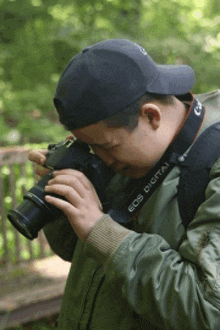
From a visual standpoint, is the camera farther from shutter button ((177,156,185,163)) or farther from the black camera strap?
shutter button ((177,156,185,163))

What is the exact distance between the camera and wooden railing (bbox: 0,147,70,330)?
12.3ft

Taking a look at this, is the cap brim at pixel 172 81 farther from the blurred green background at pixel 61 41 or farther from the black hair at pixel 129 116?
the blurred green background at pixel 61 41

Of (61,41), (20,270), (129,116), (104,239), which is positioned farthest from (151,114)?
(61,41)

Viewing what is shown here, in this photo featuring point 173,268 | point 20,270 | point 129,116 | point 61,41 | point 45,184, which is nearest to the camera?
point 173,268

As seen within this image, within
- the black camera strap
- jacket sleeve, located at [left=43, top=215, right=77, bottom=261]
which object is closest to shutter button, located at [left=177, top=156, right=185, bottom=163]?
the black camera strap

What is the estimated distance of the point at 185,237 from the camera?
3.97ft

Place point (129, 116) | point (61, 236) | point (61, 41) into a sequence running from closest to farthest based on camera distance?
point (129, 116) < point (61, 236) < point (61, 41)

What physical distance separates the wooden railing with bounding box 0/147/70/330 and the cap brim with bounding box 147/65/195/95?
270 centimetres

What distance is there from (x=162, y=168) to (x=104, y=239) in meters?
0.31

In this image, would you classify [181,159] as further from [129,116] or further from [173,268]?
[173,268]

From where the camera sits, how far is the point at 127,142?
1.27 metres

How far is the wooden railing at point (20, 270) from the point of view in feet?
12.3

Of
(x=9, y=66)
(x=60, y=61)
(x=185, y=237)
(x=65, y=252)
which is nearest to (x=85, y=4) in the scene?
(x=60, y=61)

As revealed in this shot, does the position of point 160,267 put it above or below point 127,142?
below
